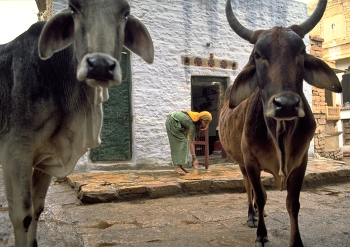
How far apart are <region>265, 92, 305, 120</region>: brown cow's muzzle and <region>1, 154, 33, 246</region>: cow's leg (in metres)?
1.64

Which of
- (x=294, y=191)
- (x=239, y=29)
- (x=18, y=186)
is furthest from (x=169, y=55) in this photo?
(x=18, y=186)

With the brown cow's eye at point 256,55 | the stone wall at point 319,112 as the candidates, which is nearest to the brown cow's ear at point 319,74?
the brown cow's eye at point 256,55

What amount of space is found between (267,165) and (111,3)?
1.89 metres

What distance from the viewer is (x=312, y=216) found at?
4000mm

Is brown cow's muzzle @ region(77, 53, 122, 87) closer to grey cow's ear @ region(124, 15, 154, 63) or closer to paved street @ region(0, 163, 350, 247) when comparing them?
grey cow's ear @ region(124, 15, 154, 63)

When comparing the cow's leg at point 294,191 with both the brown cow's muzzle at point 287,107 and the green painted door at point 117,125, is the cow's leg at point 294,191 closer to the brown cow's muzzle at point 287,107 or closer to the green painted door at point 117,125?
the brown cow's muzzle at point 287,107

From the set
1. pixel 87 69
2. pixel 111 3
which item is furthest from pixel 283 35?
pixel 87 69

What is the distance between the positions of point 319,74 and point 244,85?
612 mm

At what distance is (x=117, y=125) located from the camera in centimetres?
759

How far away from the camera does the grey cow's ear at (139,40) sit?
7.50 feet

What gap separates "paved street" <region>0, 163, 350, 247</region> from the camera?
10.2ft

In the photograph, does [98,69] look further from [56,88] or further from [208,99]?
[208,99]

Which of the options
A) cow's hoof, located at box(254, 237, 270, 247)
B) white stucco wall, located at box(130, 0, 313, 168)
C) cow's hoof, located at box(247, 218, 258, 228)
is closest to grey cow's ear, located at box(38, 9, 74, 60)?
cow's hoof, located at box(254, 237, 270, 247)

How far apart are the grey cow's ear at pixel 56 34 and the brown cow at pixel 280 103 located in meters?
1.40
